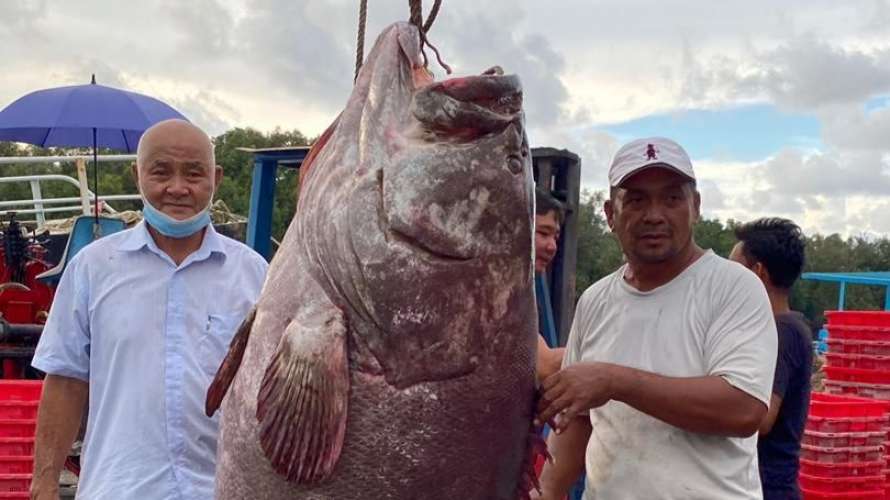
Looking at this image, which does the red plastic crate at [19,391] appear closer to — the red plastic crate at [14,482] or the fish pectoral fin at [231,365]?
the red plastic crate at [14,482]

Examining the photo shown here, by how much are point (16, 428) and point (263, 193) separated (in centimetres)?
195

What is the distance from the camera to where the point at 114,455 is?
10.5 feet

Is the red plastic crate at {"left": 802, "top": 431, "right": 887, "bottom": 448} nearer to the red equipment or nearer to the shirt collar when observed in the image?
the shirt collar

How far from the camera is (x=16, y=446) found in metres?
5.98

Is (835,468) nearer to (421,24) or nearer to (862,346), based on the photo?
(862,346)

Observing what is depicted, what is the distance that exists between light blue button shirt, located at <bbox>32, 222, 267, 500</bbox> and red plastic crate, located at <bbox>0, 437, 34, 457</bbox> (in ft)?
9.66

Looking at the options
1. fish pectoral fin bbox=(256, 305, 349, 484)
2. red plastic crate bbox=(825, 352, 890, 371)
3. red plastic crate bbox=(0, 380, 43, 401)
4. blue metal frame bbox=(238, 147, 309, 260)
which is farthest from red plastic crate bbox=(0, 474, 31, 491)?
red plastic crate bbox=(825, 352, 890, 371)

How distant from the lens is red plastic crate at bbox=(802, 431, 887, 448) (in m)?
6.70

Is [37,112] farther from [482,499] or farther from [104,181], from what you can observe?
[104,181]

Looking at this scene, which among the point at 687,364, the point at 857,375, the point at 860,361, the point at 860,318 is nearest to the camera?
the point at 687,364

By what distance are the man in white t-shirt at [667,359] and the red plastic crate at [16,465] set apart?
3852mm

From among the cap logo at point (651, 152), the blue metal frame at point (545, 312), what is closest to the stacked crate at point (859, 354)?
the blue metal frame at point (545, 312)

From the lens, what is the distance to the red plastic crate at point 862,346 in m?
8.06

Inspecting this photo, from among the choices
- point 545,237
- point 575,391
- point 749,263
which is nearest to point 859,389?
point 749,263
